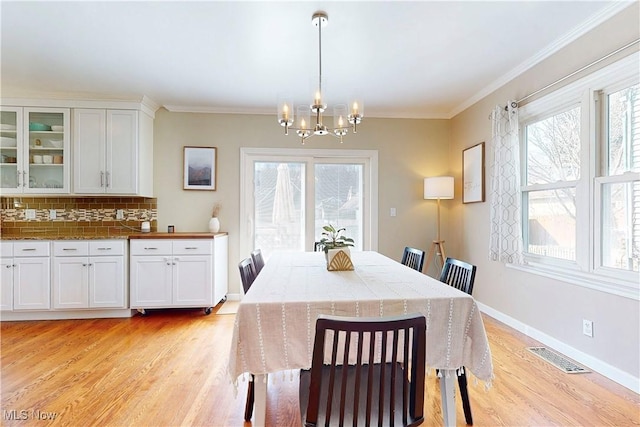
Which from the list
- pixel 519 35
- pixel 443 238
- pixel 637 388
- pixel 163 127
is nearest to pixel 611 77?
pixel 519 35

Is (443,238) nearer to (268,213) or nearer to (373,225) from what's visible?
(373,225)

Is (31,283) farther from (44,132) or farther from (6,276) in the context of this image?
(44,132)

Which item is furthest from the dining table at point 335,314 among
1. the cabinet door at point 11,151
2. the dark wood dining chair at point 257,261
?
the cabinet door at point 11,151

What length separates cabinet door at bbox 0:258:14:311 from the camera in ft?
10.9

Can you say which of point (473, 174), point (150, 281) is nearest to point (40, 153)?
point (150, 281)

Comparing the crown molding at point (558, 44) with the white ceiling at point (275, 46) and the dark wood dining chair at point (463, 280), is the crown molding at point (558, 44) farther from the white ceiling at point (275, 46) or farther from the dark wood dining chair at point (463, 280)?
the dark wood dining chair at point (463, 280)

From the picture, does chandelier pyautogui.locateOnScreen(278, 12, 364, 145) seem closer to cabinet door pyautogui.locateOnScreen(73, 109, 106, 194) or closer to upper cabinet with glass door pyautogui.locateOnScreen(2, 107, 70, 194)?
cabinet door pyautogui.locateOnScreen(73, 109, 106, 194)

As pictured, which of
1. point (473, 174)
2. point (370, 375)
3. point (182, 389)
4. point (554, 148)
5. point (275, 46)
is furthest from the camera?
point (473, 174)

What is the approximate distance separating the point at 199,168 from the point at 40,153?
1.66 metres

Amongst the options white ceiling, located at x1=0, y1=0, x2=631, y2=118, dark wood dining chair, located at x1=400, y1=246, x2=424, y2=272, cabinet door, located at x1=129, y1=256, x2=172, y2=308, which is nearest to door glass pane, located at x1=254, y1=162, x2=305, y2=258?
white ceiling, located at x1=0, y1=0, x2=631, y2=118

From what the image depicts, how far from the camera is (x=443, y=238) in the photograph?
4352 millimetres

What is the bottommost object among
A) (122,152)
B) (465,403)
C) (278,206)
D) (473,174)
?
(465,403)

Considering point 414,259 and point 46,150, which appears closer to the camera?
point 414,259

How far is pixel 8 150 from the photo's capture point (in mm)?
3555
